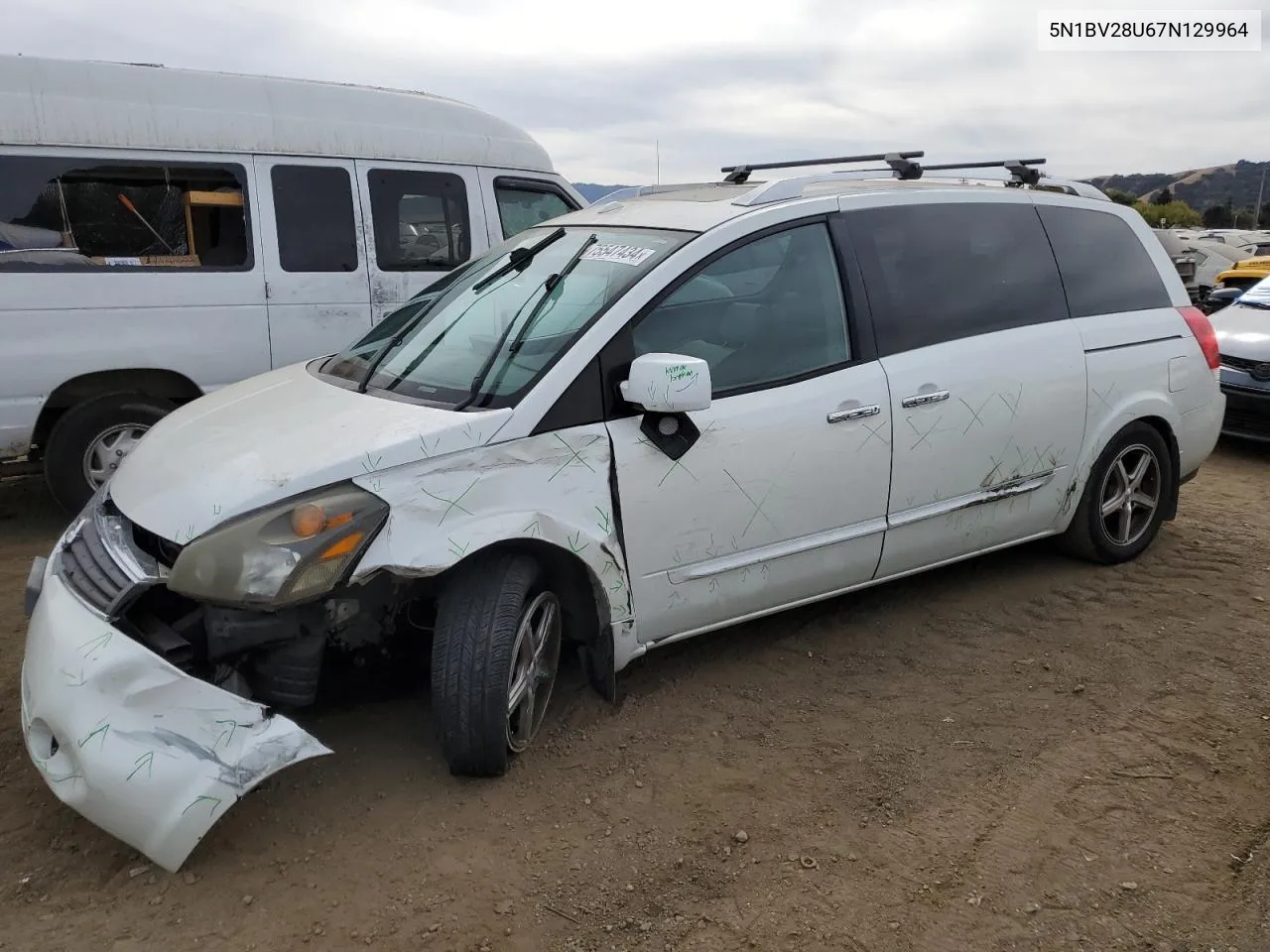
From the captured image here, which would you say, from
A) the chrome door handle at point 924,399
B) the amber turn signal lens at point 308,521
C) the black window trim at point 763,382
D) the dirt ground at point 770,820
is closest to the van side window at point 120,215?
the dirt ground at point 770,820

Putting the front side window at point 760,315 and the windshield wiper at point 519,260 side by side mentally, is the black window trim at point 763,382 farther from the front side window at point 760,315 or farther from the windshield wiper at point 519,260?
the windshield wiper at point 519,260

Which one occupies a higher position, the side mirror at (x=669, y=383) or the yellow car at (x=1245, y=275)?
the side mirror at (x=669, y=383)

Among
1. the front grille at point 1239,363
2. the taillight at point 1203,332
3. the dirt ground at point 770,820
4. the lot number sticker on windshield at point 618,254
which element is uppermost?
the lot number sticker on windshield at point 618,254

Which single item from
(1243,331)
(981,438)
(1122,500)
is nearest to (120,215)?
(981,438)

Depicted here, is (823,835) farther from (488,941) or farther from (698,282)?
(698,282)

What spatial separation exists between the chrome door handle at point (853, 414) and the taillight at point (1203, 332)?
6.76 feet

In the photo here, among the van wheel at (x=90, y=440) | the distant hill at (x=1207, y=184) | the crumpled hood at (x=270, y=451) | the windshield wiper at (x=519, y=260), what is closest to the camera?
the crumpled hood at (x=270, y=451)

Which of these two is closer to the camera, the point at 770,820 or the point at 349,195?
the point at 770,820

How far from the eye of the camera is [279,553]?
9.11ft

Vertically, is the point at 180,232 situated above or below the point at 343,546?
above

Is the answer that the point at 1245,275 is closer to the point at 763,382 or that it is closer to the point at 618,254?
the point at 763,382

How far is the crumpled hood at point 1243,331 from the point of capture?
768 cm

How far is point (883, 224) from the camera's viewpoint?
4047 mm

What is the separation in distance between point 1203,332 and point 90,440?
5.72 metres
